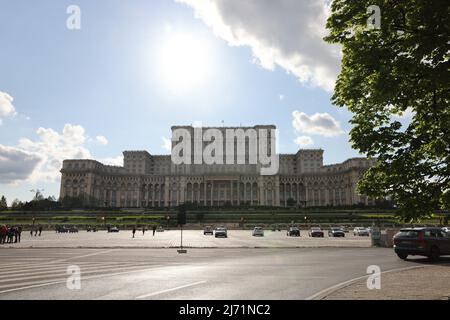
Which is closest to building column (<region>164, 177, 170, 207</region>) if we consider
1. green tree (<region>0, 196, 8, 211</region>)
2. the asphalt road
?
green tree (<region>0, 196, 8, 211</region>)

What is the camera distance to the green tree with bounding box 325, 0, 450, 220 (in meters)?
9.37

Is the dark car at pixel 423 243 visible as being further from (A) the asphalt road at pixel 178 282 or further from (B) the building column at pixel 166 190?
(B) the building column at pixel 166 190

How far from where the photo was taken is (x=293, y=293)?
1034cm

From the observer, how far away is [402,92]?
33.6 feet

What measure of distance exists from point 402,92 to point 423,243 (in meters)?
12.7

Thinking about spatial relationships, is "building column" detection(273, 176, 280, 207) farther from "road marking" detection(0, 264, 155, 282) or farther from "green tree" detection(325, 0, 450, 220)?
"green tree" detection(325, 0, 450, 220)

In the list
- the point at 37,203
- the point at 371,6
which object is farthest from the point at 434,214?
the point at 37,203

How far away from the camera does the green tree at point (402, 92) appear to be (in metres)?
9.37

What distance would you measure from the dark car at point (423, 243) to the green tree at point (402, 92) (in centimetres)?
1097

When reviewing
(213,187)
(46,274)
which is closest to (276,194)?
(213,187)

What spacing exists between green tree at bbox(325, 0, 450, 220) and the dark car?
36.0 feet
